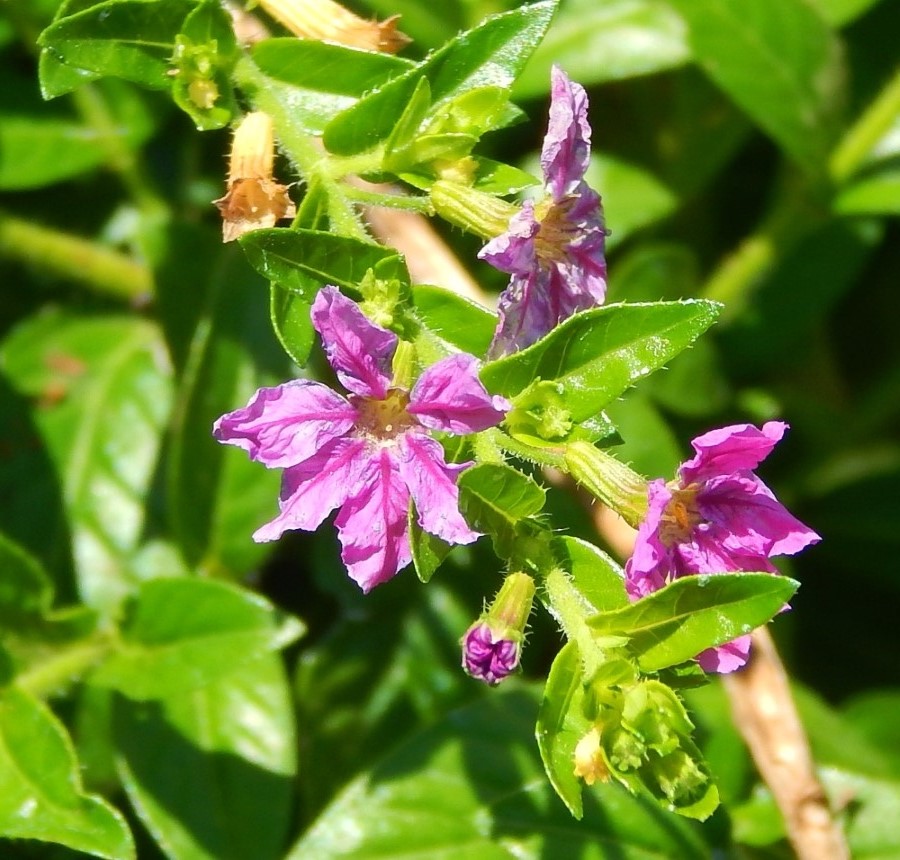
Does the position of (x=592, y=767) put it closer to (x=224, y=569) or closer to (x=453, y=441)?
(x=453, y=441)

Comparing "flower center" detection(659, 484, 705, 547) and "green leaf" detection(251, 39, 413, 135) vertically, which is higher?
"green leaf" detection(251, 39, 413, 135)

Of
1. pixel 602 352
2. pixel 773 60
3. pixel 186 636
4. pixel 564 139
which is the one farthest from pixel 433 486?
pixel 773 60

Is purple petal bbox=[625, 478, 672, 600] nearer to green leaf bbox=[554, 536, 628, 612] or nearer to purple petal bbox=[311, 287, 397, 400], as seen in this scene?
green leaf bbox=[554, 536, 628, 612]

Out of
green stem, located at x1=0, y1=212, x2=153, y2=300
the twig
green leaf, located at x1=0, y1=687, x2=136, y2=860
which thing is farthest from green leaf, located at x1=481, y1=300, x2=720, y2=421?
green stem, located at x1=0, y1=212, x2=153, y2=300

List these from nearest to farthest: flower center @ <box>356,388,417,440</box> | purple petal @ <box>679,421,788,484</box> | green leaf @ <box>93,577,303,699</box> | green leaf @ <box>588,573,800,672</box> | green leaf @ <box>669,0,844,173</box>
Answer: green leaf @ <box>588,573,800,672</box> < purple petal @ <box>679,421,788,484</box> < flower center @ <box>356,388,417,440</box> < green leaf @ <box>93,577,303,699</box> < green leaf @ <box>669,0,844,173</box>

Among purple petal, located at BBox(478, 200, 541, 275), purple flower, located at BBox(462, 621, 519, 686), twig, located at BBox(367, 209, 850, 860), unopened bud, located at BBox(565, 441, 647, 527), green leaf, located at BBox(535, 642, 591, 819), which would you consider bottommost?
twig, located at BBox(367, 209, 850, 860)

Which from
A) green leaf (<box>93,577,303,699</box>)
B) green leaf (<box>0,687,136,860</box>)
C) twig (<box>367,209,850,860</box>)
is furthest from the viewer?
twig (<box>367,209,850,860</box>)

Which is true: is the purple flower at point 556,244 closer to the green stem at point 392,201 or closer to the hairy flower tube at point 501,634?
the green stem at point 392,201
